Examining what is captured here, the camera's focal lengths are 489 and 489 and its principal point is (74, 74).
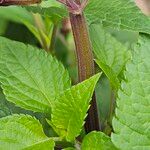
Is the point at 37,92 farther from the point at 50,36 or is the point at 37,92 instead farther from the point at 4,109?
the point at 50,36

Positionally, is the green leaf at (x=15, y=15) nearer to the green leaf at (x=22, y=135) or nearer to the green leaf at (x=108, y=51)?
the green leaf at (x=108, y=51)

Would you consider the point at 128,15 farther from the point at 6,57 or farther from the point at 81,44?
the point at 6,57

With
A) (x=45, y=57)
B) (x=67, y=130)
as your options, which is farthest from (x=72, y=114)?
(x=45, y=57)

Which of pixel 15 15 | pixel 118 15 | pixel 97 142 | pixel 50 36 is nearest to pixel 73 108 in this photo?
pixel 97 142

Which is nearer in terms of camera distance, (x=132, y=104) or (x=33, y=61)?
(x=132, y=104)

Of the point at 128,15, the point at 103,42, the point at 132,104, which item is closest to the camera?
the point at 132,104

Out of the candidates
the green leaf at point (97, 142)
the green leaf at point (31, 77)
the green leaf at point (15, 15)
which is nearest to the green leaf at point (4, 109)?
the green leaf at point (31, 77)

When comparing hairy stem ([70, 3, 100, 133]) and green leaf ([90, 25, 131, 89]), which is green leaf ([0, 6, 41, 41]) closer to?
green leaf ([90, 25, 131, 89])
